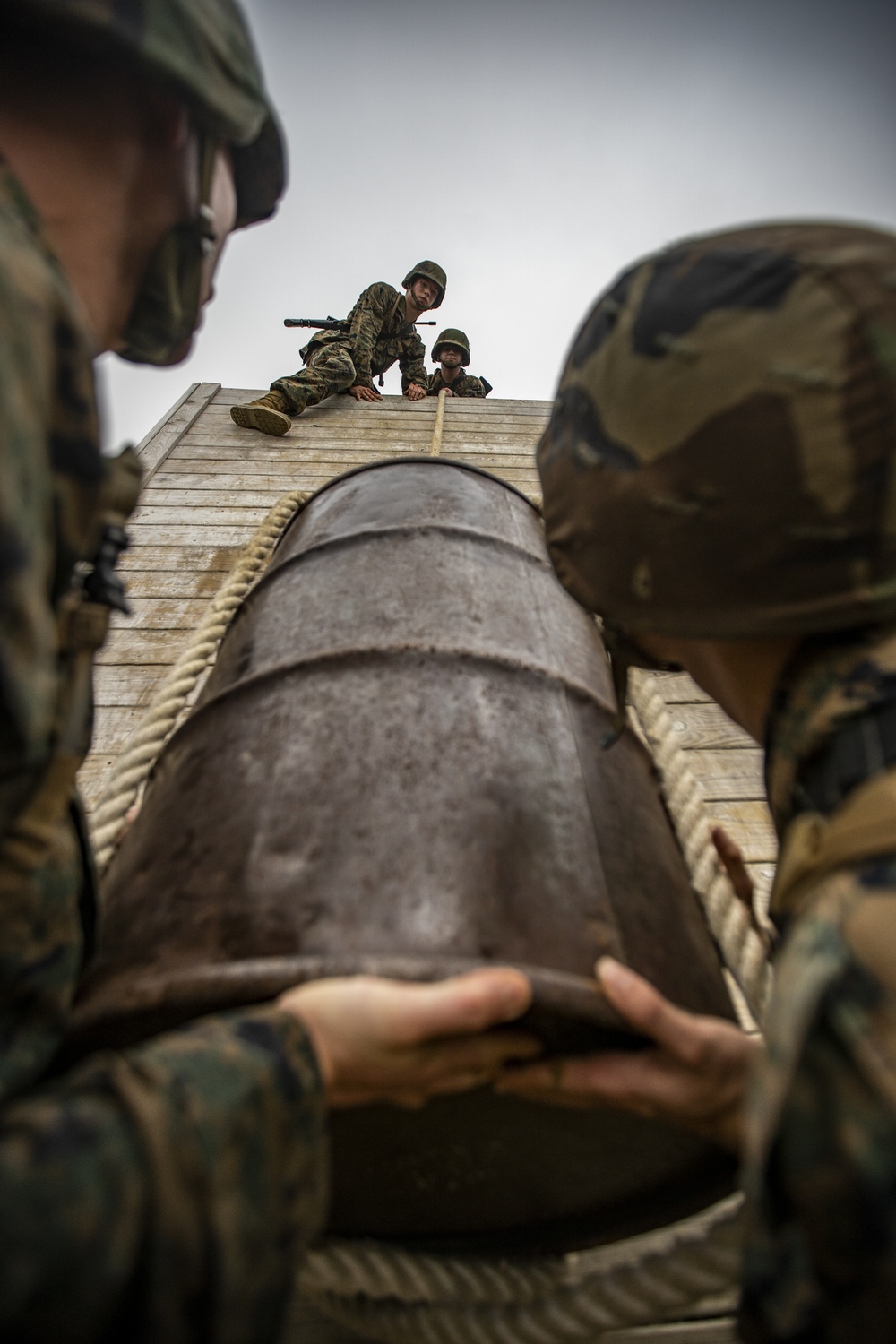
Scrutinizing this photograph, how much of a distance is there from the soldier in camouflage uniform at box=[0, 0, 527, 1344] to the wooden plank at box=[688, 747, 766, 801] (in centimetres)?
163

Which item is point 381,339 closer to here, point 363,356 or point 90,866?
point 363,356

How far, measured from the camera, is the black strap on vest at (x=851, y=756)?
638mm

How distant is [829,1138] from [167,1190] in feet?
1.49

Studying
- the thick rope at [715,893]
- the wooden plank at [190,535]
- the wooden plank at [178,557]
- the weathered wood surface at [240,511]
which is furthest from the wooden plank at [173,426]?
the thick rope at [715,893]

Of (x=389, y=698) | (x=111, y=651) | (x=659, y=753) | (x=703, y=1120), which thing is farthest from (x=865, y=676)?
(x=111, y=651)

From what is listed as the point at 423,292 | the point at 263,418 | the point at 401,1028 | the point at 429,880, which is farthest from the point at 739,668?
the point at 423,292

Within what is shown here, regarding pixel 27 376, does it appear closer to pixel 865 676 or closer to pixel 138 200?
pixel 138 200

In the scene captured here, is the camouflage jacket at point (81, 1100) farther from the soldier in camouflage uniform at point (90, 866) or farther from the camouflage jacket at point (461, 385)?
the camouflage jacket at point (461, 385)

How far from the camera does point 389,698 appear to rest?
1.11 m

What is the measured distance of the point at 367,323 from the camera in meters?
6.55

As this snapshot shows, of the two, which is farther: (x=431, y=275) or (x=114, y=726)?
(x=431, y=275)

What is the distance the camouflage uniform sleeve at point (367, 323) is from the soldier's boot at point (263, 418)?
1.26 m

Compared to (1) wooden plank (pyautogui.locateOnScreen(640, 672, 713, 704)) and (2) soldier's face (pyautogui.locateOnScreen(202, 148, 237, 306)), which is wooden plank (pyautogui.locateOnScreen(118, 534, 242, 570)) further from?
(2) soldier's face (pyautogui.locateOnScreen(202, 148, 237, 306))

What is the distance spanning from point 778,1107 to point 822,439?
1.90 ft
